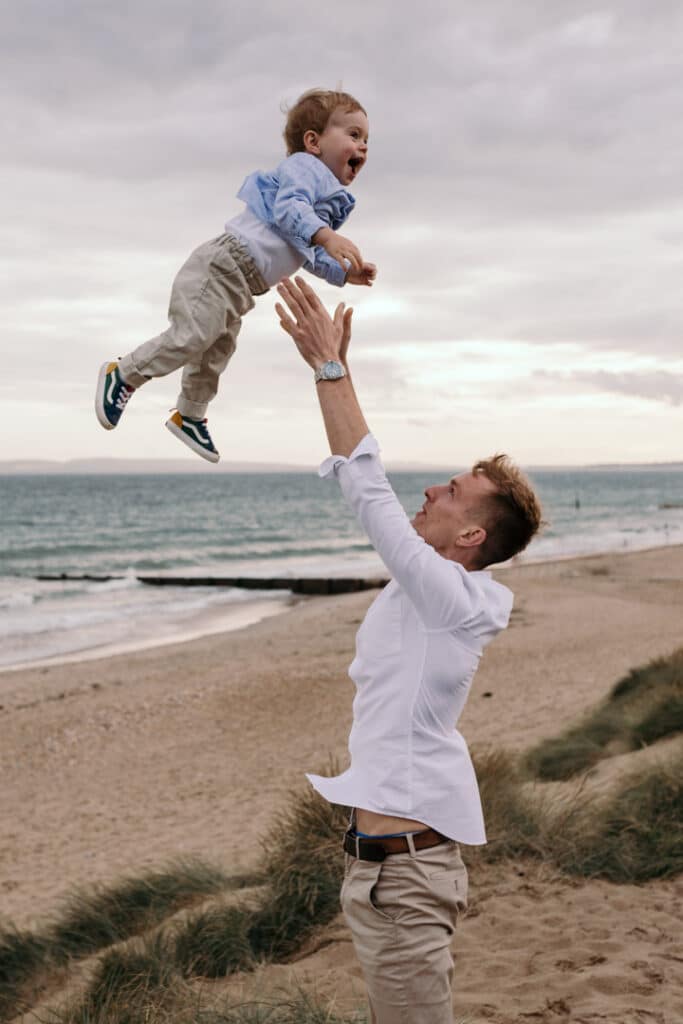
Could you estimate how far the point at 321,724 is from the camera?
1568 centimetres

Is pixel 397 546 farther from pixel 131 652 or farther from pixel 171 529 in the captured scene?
pixel 171 529

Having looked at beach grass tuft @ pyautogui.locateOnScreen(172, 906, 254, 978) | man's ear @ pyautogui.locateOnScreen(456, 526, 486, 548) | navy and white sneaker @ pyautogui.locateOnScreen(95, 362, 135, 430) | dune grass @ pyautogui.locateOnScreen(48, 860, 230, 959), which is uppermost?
navy and white sneaker @ pyautogui.locateOnScreen(95, 362, 135, 430)

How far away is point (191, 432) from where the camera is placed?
3.19m

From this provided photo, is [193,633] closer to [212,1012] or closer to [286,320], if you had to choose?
[212,1012]

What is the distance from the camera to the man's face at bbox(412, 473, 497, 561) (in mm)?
2766

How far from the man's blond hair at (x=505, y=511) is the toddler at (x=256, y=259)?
0.69 m

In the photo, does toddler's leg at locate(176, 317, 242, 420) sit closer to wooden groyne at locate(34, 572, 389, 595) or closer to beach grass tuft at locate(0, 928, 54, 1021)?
beach grass tuft at locate(0, 928, 54, 1021)

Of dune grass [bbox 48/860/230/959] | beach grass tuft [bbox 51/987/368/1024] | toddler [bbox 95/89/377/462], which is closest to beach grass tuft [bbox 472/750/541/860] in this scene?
dune grass [bbox 48/860/230/959]

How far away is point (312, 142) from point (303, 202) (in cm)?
37

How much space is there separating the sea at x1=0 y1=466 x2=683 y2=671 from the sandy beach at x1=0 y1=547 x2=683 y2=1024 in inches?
97.5

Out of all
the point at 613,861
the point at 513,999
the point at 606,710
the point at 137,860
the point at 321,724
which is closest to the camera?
the point at 513,999

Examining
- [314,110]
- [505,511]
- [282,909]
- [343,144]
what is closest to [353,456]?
[505,511]

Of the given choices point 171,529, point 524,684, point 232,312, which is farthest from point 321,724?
point 171,529

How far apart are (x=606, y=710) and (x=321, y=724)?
16.2 feet
